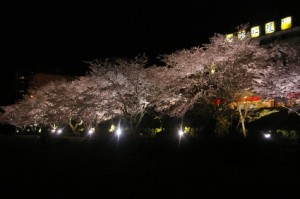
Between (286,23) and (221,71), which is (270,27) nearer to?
(286,23)

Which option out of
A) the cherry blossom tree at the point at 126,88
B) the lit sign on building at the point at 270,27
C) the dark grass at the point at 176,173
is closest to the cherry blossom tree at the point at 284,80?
the dark grass at the point at 176,173

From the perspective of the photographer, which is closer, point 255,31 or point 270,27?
point 270,27

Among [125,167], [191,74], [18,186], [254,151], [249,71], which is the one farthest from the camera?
[191,74]

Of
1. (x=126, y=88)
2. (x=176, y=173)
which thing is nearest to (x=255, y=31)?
(x=126, y=88)

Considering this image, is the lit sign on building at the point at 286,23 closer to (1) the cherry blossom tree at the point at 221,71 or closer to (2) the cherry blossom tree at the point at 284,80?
(1) the cherry blossom tree at the point at 221,71

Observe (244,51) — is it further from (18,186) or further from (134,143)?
(18,186)

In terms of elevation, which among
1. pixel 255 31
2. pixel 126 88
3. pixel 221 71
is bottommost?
pixel 126 88

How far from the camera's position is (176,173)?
33.2ft

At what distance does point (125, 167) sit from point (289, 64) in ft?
39.5

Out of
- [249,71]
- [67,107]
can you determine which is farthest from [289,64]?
[67,107]

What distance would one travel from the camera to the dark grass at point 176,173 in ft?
25.0

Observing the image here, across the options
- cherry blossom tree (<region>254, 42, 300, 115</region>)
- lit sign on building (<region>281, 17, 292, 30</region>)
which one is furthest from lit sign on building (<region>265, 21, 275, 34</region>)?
cherry blossom tree (<region>254, 42, 300, 115</region>)

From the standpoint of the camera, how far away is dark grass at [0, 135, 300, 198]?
7617 mm

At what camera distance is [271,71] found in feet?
62.0
